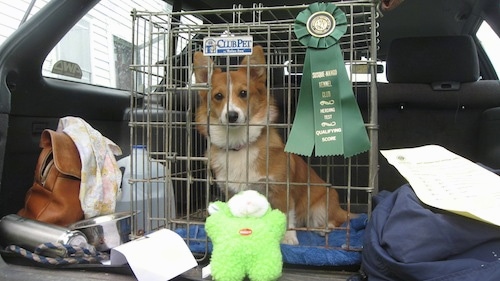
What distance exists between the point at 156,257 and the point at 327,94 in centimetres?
69

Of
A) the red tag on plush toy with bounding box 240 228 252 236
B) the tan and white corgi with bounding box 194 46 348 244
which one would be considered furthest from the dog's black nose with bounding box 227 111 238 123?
the red tag on plush toy with bounding box 240 228 252 236

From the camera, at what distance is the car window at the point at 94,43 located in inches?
72.5

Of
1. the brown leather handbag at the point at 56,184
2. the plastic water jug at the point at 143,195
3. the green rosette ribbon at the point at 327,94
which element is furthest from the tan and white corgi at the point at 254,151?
the brown leather handbag at the point at 56,184

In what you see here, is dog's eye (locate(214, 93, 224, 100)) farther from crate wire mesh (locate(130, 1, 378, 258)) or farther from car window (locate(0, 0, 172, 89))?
car window (locate(0, 0, 172, 89))

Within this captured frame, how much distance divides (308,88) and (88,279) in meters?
0.85

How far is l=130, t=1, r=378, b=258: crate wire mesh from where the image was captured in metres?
1.25

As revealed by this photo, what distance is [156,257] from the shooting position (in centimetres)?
111

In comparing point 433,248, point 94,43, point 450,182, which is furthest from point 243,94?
point 94,43

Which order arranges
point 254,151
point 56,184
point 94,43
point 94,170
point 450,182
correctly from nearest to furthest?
point 450,182, point 56,184, point 94,170, point 254,151, point 94,43

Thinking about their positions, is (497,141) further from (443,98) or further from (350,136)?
(350,136)

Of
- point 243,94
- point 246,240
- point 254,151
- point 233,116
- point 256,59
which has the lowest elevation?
point 246,240

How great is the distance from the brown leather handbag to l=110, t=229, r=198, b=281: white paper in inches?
16.3

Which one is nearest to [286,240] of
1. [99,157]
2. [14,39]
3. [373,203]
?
[373,203]

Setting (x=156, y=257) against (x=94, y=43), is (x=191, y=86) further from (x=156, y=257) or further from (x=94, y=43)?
(x=94, y=43)
